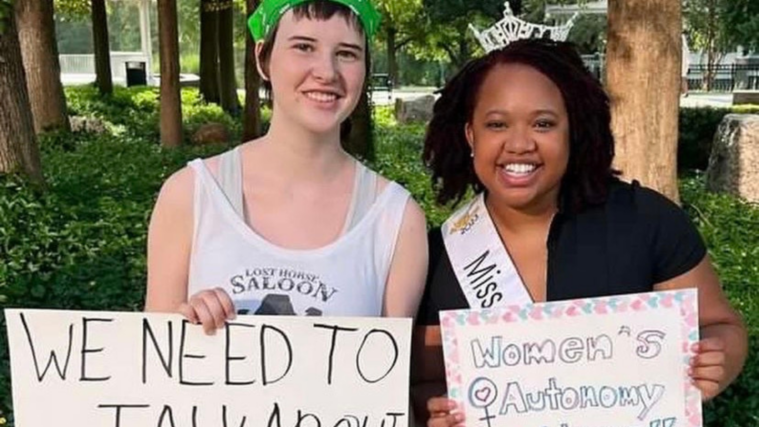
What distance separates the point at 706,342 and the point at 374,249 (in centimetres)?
68

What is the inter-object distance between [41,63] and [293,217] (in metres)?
11.1

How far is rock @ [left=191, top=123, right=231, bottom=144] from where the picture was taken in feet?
46.4

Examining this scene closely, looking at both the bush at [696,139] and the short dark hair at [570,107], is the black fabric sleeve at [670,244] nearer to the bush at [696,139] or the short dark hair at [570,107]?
the short dark hair at [570,107]

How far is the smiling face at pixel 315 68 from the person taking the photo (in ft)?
5.88

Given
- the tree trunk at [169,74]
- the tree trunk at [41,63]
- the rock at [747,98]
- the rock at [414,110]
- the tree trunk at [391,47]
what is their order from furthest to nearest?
the tree trunk at [391,47], the rock at [747,98], the rock at [414,110], the tree trunk at [169,74], the tree trunk at [41,63]

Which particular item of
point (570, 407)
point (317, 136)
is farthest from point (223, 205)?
point (570, 407)

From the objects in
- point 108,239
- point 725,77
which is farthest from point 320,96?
point 725,77

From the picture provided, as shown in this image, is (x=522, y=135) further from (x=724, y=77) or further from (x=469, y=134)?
(x=724, y=77)

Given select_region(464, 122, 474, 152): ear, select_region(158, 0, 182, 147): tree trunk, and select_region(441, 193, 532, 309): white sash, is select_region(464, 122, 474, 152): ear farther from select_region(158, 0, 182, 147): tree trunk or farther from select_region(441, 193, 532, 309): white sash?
select_region(158, 0, 182, 147): tree trunk

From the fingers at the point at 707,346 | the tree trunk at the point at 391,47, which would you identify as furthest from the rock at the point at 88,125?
the tree trunk at the point at 391,47

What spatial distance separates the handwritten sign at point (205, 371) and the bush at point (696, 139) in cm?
1195

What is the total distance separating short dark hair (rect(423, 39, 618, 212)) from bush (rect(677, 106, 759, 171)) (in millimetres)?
11632

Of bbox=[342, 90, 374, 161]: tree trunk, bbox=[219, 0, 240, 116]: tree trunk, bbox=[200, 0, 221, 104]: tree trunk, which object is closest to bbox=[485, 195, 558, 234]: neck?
bbox=[342, 90, 374, 161]: tree trunk

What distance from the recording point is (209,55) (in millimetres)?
20125
